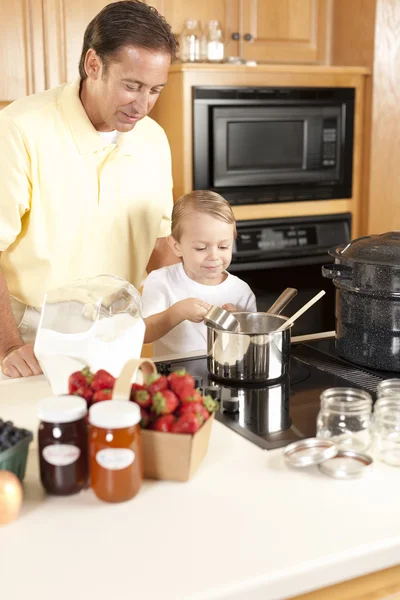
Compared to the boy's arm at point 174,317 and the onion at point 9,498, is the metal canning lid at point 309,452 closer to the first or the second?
the onion at point 9,498

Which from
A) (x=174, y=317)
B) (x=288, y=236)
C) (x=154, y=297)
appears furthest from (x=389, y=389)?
(x=288, y=236)

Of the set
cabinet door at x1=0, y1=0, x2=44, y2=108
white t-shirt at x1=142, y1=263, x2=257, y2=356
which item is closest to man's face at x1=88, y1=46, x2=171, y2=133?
white t-shirt at x1=142, y1=263, x2=257, y2=356

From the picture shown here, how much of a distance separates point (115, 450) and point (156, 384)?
0.13 m

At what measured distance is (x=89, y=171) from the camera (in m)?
1.99

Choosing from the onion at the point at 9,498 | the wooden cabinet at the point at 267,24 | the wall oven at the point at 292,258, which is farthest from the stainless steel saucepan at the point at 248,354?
the wooden cabinet at the point at 267,24

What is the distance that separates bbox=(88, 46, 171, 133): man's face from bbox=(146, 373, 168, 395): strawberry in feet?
2.93

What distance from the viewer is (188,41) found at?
3.07 m

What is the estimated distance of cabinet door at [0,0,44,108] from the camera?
2.82m

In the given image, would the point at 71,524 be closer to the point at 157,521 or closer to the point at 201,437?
the point at 157,521

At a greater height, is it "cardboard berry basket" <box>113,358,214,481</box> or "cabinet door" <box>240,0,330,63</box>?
"cabinet door" <box>240,0,330,63</box>

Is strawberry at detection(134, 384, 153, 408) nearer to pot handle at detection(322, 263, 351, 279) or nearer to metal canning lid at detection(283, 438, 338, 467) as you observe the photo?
metal canning lid at detection(283, 438, 338, 467)

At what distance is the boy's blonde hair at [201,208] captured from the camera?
1968mm

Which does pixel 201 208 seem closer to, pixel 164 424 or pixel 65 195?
pixel 65 195

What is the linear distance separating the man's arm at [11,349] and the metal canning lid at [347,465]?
0.68 metres
